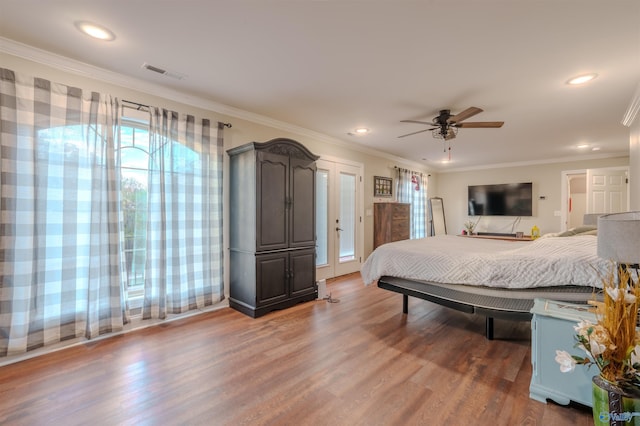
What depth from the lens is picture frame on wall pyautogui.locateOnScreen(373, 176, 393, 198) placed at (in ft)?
19.7

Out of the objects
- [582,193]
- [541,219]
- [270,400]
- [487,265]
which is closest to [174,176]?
[270,400]

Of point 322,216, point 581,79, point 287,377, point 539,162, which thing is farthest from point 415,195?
point 287,377

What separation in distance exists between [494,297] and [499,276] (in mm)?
190

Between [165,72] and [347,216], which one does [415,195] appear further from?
[165,72]

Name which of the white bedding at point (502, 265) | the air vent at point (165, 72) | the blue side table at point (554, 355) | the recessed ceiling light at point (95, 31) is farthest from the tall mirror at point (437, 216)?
the recessed ceiling light at point (95, 31)

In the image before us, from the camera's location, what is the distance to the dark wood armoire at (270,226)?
10.8 feet

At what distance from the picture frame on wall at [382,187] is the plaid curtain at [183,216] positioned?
3.49 m

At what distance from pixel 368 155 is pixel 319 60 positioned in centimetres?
359

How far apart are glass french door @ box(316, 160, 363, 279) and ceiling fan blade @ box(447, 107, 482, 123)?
2159 mm

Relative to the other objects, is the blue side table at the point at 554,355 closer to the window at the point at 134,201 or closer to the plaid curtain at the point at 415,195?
the window at the point at 134,201

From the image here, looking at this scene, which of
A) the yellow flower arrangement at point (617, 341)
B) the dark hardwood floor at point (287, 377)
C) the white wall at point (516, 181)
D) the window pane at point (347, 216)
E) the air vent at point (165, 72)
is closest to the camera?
the yellow flower arrangement at point (617, 341)

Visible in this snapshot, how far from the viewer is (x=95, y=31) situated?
2.03 meters

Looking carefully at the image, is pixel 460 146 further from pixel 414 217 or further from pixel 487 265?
pixel 487 265

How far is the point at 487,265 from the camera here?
256 cm
